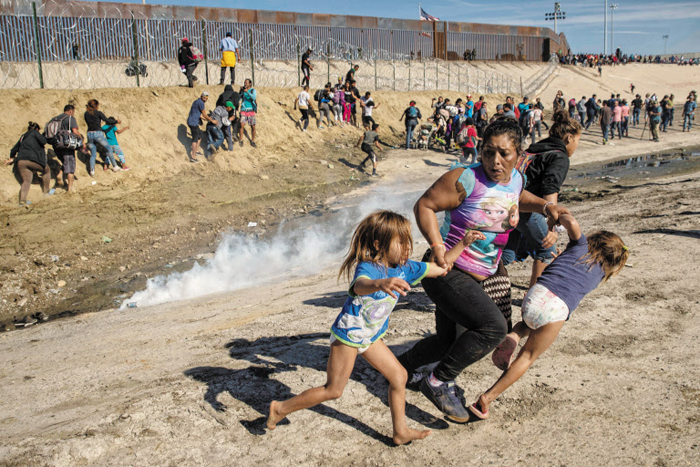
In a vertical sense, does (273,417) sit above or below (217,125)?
below

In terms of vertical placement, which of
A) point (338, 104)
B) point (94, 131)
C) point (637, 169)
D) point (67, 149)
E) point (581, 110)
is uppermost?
point (338, 104)

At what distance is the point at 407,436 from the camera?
3195mm

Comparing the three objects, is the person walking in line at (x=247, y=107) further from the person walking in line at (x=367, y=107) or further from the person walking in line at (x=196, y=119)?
the person walking in line at (x=367, y=107)

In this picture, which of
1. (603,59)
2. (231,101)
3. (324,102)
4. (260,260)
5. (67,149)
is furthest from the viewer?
(603,59)

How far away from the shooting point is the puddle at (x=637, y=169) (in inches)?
599

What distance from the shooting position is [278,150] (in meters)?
16.9

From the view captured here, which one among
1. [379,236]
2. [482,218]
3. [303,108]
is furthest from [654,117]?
[379,236]

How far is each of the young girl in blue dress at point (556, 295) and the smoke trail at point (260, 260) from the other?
5246 mm

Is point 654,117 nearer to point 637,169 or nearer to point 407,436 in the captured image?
point 637,169

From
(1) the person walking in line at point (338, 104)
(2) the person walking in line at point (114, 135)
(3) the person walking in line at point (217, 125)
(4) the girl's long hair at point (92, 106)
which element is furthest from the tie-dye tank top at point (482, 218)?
(1) the person walking in line at point (338, 104)

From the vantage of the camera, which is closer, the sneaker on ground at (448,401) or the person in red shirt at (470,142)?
the sneaker on ground at (448,401)

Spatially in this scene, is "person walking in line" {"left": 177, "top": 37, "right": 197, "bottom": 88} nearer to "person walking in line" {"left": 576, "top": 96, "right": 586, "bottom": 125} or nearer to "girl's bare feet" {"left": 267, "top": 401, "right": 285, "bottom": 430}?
"girl's bare feet" {"left": 267, "top": 401, "right": 285, "bottom": 430}

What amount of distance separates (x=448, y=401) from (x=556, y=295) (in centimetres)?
98

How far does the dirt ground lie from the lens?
3.24 meters
